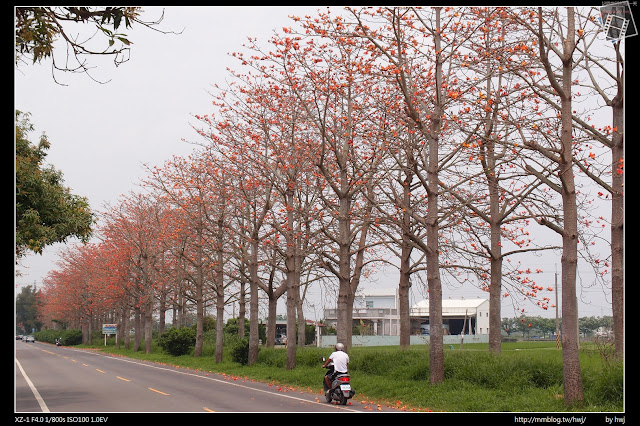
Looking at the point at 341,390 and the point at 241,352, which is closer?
the point at 341,390

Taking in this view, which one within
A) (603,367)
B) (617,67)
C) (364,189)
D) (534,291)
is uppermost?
(617,67)

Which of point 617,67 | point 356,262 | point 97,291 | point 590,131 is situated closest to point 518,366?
point 590,131

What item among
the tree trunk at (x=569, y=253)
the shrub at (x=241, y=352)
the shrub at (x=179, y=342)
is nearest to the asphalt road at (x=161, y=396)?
the shrub at (x=241, y=352)

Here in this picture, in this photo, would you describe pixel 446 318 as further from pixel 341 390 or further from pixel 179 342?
pixel 341 390

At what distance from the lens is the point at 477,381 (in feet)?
54.0

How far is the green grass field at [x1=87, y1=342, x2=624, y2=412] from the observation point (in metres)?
13.4

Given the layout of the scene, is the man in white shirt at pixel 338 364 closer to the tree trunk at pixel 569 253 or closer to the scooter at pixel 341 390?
the scooter at pixel 341 390

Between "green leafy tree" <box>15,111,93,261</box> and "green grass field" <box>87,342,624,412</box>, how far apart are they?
Result: 8.53 meters

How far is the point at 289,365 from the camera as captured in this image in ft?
81.4

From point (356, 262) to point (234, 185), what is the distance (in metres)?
6.42

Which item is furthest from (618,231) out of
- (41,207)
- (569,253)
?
(41,207)

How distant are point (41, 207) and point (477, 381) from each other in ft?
43.8

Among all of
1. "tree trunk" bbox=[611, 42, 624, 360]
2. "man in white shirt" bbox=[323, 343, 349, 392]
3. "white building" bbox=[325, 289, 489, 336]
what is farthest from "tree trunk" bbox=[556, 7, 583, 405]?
"white building" bbox=[325, 289, 489, 336]
